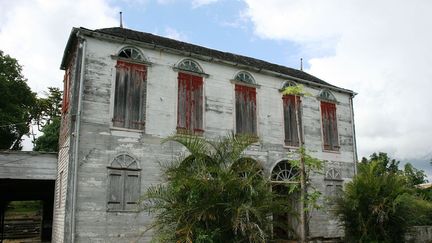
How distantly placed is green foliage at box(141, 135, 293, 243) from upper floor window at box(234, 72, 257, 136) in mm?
6609

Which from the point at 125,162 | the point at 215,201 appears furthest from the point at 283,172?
the point at 215,201

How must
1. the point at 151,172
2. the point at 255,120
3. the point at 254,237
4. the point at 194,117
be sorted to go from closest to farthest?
the point at 254,237 → the point at 151,172 → the point at 194,117 → the point at 255,120

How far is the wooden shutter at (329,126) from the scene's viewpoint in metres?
18.6

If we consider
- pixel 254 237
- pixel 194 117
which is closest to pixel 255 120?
pixel 194 117

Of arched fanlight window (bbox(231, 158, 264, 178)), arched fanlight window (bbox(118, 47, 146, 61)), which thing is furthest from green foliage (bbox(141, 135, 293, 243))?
arched fanlight window (bbox(118, 47, 146, 61))

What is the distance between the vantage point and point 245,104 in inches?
639

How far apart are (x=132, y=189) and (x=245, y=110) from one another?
5.61m

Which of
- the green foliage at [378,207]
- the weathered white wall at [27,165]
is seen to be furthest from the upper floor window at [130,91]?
the green foliage at [378,207]

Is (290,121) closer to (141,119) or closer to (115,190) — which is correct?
(141,119)

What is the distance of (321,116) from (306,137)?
4.89 ft

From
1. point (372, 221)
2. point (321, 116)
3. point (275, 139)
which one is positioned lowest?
point (372, 221)

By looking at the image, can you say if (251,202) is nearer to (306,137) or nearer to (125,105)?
(125,105)

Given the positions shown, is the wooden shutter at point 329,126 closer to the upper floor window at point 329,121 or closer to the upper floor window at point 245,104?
the upper floor window at point 329,121

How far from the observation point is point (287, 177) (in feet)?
56.1
